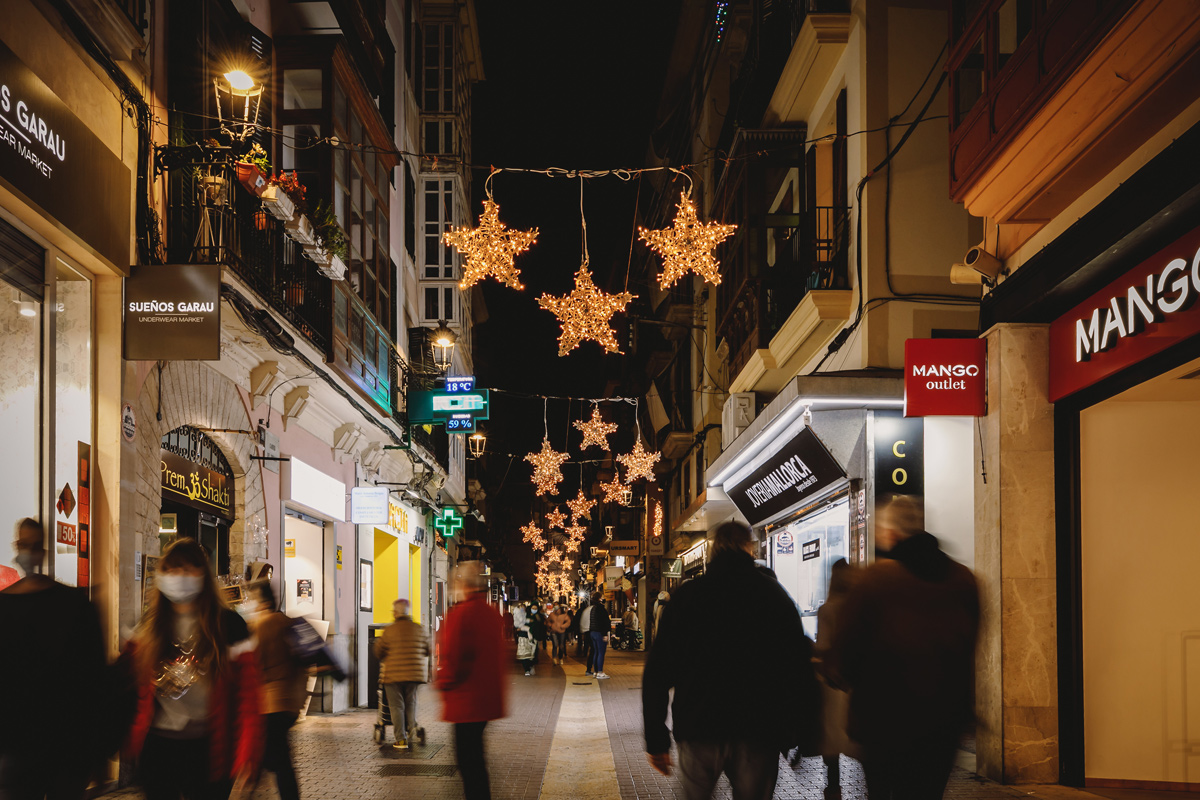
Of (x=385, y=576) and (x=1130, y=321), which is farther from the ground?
(x=1130, y=321)

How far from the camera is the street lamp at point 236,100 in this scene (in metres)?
10.1

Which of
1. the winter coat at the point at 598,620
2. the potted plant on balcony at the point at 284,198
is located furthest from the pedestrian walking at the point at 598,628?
the potted plant on balcony at the point at 284,198

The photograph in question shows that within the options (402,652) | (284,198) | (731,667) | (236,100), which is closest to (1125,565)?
(731,667)

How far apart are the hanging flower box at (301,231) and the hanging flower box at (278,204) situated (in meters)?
0.17

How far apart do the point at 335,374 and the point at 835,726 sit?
9.26 m

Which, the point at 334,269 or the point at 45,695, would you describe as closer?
the point at 45,695

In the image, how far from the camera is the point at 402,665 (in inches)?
427

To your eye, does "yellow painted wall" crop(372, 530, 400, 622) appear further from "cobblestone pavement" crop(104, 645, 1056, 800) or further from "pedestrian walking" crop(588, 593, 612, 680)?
"cobblestone pavement" crop(104, 645, 1056, 800)

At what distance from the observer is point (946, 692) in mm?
4793

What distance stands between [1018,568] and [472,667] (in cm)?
492

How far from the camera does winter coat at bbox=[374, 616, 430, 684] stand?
1079cm

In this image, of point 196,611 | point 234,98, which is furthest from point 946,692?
point 234,98

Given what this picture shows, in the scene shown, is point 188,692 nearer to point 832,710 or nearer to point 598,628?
point 832,710

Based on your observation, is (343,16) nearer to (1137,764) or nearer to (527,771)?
(527,771)
